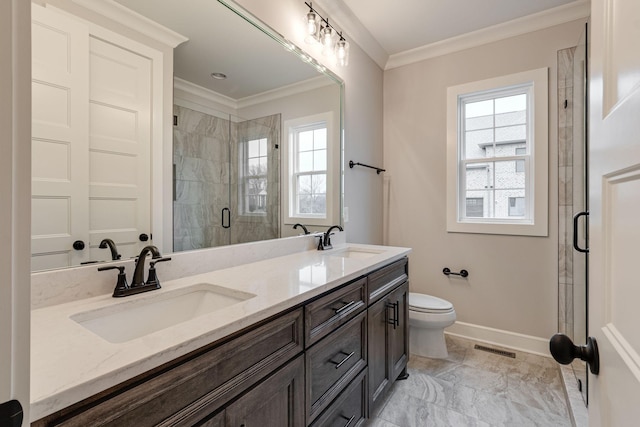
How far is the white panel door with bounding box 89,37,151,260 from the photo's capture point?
1.07m

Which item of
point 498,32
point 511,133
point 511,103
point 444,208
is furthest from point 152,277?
point 498,32

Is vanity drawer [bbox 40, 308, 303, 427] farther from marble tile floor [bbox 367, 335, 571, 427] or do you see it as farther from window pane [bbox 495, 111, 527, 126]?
window pane [bbox 495, 111, 527, 126]

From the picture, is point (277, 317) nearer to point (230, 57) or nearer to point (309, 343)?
point (309, 343)

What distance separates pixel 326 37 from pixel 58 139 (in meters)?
1.76

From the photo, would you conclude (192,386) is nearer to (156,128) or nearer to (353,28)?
(156,128)

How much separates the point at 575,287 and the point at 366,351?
1559 mm

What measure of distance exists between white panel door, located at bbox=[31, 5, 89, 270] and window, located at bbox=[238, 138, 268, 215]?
71cm

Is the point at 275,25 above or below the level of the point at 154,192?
above

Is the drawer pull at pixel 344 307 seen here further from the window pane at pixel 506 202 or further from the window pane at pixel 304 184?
the window pane at pixel 506 202

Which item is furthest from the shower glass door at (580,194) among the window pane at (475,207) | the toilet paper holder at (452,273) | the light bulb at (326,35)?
the light bulb at (326,35)

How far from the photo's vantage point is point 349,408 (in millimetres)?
1384

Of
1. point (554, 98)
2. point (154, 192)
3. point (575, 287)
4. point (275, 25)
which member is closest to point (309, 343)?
point (154, 192)

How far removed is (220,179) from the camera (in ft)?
4.91

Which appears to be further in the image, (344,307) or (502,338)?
(502,338)
